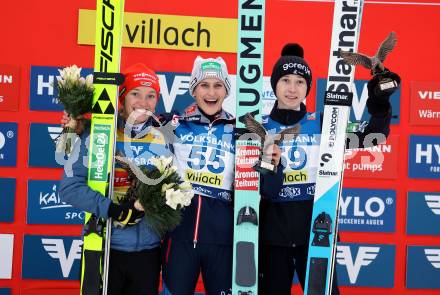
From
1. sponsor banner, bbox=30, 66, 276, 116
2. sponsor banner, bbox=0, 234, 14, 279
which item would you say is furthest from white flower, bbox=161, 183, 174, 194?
sponsor banner, bbox=0, 234, 14, 279

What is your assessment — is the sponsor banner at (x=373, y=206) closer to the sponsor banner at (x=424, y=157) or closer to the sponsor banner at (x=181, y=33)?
the sponsor banner at (x=424, y=157)

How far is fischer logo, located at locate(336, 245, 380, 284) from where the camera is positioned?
439 cm

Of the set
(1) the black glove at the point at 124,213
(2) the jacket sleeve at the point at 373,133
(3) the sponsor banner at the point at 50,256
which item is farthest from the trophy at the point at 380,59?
(3) the sponsor banner at the point at 50,256

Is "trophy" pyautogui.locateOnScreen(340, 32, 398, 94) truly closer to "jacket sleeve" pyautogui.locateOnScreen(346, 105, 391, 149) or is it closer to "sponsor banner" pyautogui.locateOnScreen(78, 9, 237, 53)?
"jacket sleeve" pyautogui.locateOnScreen(346, 105, 391, 149)

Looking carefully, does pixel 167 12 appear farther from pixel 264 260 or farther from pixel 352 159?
pixel 264 260

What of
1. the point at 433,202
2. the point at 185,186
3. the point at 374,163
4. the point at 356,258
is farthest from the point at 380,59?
the point at 356,258

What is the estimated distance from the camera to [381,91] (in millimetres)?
2947

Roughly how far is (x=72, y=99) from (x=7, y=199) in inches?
59.9

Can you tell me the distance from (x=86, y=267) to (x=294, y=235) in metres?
1.06

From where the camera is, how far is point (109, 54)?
315 cm

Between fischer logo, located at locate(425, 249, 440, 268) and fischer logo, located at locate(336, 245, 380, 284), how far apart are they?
356mm

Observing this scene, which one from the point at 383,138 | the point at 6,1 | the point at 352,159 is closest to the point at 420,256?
the point at 352,159

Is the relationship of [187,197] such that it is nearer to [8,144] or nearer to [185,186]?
[185,186]

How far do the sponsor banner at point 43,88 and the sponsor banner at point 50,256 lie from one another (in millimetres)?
922
